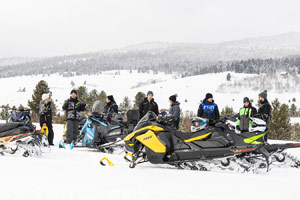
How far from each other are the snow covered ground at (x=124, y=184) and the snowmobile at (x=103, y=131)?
124 inches

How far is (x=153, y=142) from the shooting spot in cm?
489

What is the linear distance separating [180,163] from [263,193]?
1807mm

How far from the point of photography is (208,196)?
3223mm

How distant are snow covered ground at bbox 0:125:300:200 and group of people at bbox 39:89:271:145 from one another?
10.3ft

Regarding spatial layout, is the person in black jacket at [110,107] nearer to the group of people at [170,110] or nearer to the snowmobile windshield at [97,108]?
the group of people at [170,110]

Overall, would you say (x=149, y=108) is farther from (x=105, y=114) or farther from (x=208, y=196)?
(x=208, y=196)

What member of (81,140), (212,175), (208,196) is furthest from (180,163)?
(81,140)

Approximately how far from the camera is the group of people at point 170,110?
24.6ft

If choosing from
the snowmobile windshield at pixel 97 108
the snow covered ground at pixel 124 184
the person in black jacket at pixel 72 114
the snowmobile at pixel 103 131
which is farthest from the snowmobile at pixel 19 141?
the person in black jacket at pixel 72 114

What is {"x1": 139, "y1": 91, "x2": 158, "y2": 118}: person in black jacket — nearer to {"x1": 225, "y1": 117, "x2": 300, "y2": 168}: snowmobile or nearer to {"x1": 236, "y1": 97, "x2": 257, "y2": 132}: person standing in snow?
{"x1": 236, "y1": 97, "x2": 257, "y2": 132}: person standing in snow

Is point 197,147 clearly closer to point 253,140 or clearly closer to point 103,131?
point 253,140

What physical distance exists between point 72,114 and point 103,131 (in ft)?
4.38

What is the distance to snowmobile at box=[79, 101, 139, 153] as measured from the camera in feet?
25.0

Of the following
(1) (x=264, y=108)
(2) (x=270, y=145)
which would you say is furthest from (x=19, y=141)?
(1) (x=264, y=108)
